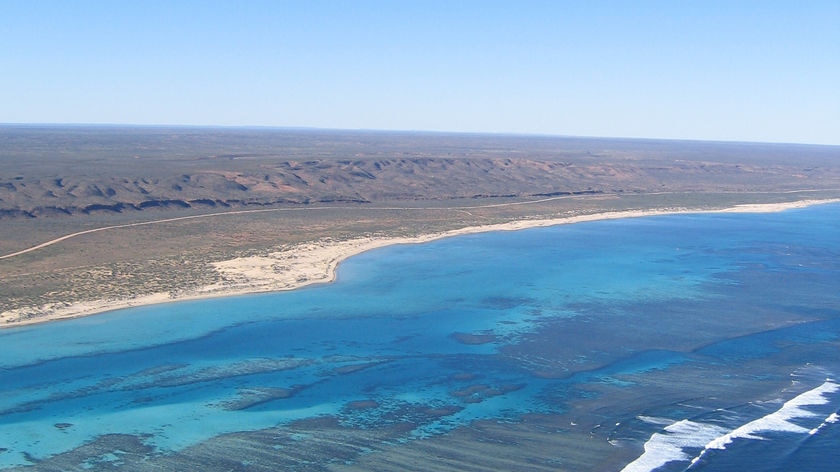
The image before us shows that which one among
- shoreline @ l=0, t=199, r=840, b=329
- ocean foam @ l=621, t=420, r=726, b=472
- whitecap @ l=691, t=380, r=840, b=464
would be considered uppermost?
shoreline @ l=0, t=199, r=840, b=329

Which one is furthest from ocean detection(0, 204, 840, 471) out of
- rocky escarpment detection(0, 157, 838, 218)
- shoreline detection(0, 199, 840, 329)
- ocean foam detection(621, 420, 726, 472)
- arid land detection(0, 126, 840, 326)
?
rocky escarpment detection(0, 157, 838, 218)

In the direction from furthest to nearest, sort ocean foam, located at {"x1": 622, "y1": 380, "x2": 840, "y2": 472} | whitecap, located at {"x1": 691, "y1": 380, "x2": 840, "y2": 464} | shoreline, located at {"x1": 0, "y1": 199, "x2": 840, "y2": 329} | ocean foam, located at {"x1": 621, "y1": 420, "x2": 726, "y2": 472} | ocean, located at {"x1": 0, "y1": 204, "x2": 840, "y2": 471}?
shoreline, located at {"x1": 0, "y1": 199, "x2": 840, "y2": 329} → whitecap, located at {"x1": 691, "y1": 380, "x2": 840, "y2": 464} → ocean, located at {"x1": 0, "y1": 204, "x2": 840, "y2": 471} → ocean foam, located at {"x1": 622, "y1": 380, "x2": 840, "y2": 472} → ocean foam, located at {"x1": 621, "y1": 420, "x2": 726, "y2": 472}

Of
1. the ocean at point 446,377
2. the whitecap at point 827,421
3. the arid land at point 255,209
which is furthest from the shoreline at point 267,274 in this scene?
the whitecap at point 827,421

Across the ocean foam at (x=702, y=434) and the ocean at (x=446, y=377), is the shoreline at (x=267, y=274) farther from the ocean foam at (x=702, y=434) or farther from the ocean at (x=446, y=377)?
the ocean foam at (x=702, y=434)

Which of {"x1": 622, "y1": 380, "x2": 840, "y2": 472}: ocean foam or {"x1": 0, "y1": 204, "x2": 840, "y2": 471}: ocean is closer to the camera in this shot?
{"x1": 622, "y1": 380, "x2": 840, "y2": 472}: ocean foam

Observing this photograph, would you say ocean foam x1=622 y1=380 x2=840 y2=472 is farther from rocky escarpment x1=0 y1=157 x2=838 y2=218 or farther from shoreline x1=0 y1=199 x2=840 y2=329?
rocky escarpment x1=0 y1=157 x2=838 y2=218

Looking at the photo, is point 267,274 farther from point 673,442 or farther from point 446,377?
point 673,442
